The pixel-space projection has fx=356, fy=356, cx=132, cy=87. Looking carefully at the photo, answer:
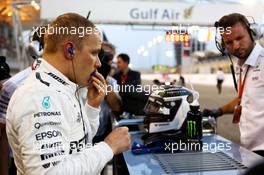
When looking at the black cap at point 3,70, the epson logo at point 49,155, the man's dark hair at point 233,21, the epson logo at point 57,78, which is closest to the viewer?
the epson logo at point 49,155

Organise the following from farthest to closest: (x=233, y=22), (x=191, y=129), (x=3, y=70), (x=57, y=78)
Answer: (x=3, y=70)
(x=233, y=22)
(x=191, y=129)
(x=57, y=78)

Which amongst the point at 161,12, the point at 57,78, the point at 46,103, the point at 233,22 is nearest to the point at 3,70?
the point at 57,78

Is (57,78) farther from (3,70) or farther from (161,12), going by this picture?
(161,12)

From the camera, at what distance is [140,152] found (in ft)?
5.95

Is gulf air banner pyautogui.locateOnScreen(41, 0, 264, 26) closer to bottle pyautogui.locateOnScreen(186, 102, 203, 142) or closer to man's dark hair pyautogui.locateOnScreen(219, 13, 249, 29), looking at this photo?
man's dark hair pyautogui.locateOnScreen(219, 13, 249, 29)

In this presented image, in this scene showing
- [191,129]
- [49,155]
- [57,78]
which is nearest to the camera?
[49,155]

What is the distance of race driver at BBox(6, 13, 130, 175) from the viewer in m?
1.03

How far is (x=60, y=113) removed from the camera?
1.09 metres

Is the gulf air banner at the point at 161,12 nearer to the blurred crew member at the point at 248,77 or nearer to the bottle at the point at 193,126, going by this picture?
the blurred crew member at the point at 248,77

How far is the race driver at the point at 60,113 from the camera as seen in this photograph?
103cm

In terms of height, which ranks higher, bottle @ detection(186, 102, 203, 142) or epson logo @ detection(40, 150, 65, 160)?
epson logo @ detection(40, 150, 65, 160)

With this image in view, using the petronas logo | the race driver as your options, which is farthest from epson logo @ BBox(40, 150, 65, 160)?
the petronas logo

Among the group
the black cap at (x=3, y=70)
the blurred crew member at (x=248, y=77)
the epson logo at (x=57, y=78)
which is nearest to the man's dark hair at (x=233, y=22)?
the blurred crew member at (x=248, y=77)

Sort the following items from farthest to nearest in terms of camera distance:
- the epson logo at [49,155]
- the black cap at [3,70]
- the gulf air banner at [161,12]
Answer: the gulf air banner at [161,12], the black cap at [3,70], the epson logo at [49,155]
